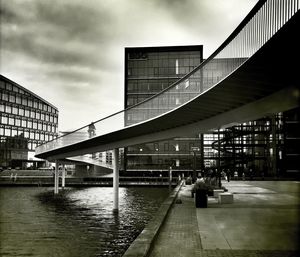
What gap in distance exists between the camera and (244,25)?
12.8 m

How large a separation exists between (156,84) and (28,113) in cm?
3897

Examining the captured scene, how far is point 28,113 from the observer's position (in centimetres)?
11144

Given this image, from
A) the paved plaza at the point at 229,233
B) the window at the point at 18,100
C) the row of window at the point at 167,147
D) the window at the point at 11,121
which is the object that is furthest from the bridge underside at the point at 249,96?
the window at the point at 18,100

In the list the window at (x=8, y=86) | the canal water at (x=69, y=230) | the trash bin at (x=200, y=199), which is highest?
the window at (x=8, y=86)

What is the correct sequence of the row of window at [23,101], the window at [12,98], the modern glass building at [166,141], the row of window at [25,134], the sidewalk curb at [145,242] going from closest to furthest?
the sidewalk curb at [145,242]
the modern glass building at [166,141]
the row of window at [23,101]
the row of window at [25,134]
the window at [12,98]

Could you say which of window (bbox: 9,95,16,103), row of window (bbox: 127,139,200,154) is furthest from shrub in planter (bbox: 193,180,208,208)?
window (bbox: 9,95,16,103)

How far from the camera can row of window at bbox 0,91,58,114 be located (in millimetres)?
102438

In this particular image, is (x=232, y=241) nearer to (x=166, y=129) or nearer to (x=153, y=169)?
(x=166, y=129)

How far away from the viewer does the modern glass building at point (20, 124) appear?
102 meters

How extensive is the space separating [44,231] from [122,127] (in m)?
7.97

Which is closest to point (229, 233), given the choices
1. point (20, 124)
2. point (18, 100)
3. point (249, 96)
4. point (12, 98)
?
point (249, 96)

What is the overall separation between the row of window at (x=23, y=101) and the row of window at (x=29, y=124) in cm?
418

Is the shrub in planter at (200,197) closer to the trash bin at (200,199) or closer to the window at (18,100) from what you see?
the trash bin at (200,199)

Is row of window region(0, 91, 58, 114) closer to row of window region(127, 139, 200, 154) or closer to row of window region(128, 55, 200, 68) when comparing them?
row of window region(128, 55, 200, 68)
